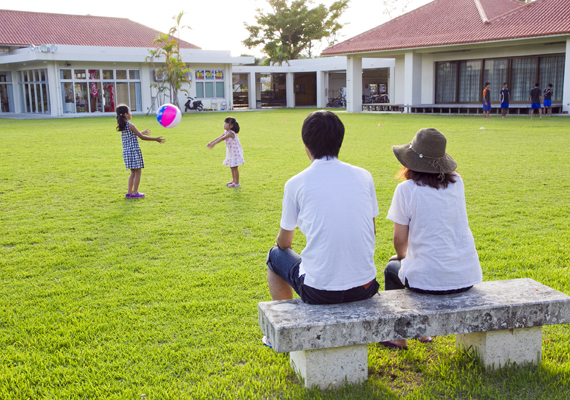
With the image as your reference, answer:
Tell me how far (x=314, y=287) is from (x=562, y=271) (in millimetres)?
2641

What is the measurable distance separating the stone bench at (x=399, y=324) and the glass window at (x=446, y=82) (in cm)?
2724

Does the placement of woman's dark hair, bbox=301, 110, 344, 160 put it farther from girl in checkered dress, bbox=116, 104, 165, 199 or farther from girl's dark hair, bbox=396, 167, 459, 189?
girl in checkered dress, bbox=116, 104, 165, 199

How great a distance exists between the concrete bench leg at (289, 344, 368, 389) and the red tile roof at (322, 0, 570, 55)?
22170 millimetres

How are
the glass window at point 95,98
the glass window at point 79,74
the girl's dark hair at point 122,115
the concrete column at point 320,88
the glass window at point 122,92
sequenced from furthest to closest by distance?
1. the concrete column at point 320,88
2. the glass window at point 122,92
3. the glass window at point 95,98
4. the glass window at point 79,74
5. the girl's dark hair at point 122,115

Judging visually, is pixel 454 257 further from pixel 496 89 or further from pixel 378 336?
pixel 496 89

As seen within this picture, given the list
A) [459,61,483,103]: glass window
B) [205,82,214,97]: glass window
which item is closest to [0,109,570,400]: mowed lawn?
[459,61,483,103]: glass window

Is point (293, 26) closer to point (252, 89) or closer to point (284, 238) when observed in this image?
point (252, 89)

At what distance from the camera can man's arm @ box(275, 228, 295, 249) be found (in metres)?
3.02

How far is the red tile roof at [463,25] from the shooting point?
22.7 metres

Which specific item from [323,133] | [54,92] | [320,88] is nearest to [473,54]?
[320,88]

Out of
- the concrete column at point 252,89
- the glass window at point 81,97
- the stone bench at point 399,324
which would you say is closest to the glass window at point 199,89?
the concrete column at point 252,89

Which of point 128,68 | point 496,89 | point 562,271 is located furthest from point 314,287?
point 128,68

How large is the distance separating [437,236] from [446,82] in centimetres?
2775

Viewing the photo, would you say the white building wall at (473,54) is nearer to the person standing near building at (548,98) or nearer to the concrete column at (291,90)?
the person standing near building at (548,98)
